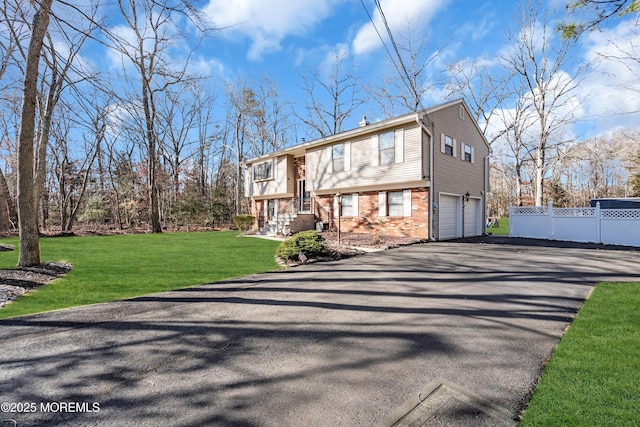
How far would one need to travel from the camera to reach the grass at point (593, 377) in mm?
1840

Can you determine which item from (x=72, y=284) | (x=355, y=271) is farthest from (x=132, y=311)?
(x=355, y=271)

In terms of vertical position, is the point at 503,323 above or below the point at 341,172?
below

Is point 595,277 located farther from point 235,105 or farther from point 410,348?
point 235,105

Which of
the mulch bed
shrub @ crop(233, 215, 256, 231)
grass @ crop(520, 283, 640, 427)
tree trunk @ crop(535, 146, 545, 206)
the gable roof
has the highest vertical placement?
the gable roof

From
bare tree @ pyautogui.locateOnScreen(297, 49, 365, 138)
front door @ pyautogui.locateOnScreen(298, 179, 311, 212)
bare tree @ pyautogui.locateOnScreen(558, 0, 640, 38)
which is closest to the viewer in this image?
bare tree @ pyautogui.locateOnScreen(558, 0, 640, 38)

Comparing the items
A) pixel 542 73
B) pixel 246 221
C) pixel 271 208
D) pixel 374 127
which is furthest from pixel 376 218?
pixel 542 73

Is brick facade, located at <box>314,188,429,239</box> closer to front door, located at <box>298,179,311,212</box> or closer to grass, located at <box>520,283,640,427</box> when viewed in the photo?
front door, located at <box>298,179,311,212</box>

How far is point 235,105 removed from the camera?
1080 inches

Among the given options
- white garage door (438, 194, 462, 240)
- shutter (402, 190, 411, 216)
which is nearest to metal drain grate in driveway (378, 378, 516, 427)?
shutter (402, 190, 411, 216)

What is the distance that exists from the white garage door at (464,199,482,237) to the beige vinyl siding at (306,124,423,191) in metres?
4.65

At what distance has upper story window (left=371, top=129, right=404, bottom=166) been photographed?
12125mm

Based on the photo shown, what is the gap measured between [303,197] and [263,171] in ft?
13.0

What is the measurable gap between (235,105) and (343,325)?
28.0 metres

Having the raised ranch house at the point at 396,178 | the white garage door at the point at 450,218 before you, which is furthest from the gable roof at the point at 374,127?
the white garage door at the point at 450,218
